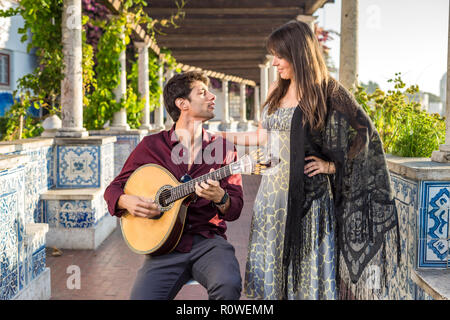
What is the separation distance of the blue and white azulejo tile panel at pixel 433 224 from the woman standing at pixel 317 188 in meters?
0.47

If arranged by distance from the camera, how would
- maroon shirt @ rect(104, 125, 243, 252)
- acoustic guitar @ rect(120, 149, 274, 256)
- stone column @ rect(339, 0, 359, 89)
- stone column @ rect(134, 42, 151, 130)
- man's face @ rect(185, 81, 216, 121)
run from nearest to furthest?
acoustic guitar @ rect(120, 149, 274, 256) < maroon shirt @ rect(104, 125, 243, 252) < man's face @ rect(185, 81, 216, 121) < stone column @ rect(339, 0, 359, 89) < stone column @ rect(134, 42, 151, 130)

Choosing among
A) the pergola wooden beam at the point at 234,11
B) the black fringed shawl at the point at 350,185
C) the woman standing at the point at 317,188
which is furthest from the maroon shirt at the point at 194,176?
the pergola wooden beam at the point at 234,11

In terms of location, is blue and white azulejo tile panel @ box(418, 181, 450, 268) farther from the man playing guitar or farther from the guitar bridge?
the guitar bridge

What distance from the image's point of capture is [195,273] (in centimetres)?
264

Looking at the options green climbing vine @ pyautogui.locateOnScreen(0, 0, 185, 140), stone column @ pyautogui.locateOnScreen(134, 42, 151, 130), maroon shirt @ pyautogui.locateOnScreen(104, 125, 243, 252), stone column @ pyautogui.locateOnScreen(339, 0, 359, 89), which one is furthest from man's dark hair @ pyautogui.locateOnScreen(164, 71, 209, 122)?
stone column @ pyautogui.locateOnScreen(134, 42, 151, 130)

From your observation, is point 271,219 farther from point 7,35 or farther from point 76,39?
point 7,35

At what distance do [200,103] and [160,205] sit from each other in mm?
595

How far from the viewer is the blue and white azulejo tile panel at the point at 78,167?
5621 mm

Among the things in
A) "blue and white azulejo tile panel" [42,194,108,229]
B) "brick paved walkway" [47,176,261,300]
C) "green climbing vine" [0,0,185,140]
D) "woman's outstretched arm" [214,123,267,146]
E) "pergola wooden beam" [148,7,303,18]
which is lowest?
"brick paved walkway" [47,176,261,300]

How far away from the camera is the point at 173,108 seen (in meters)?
2.97

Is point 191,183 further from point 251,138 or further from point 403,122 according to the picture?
point 403,122

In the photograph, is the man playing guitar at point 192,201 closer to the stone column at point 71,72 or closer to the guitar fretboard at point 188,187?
the guitar fretboard at point 188,187

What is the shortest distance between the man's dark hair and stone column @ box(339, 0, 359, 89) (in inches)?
142

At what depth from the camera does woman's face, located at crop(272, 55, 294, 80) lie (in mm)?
2506
